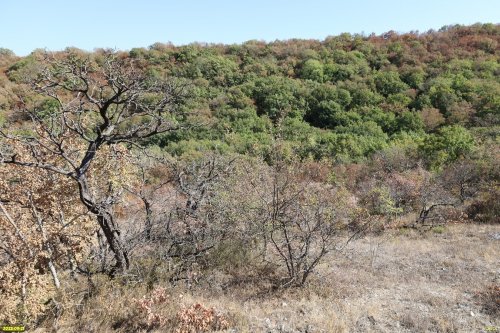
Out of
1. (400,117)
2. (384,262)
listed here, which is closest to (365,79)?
(400,117)

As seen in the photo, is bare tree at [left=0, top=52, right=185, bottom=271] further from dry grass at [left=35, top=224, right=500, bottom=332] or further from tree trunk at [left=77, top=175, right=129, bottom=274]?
dry grass at [left=35, top=224, right=500, bottom=332]

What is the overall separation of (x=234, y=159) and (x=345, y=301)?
3.40 metres

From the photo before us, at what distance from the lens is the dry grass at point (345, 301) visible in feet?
15.8

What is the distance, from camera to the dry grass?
4.81m

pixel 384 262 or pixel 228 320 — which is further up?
pixel 228 320

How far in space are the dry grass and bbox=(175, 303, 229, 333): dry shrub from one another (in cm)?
16

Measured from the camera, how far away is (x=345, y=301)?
568 centimetres

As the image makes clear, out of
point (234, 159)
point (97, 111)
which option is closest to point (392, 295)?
point (234, 159)

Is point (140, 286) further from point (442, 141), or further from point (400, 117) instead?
point (400, 117)

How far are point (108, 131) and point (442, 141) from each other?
1487 cm

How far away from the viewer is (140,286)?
5.45 m

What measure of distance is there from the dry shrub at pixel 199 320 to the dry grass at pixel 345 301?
0.16m

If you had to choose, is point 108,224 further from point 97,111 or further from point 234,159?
point 234,159

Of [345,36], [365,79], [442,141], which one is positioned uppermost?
[345,36]
